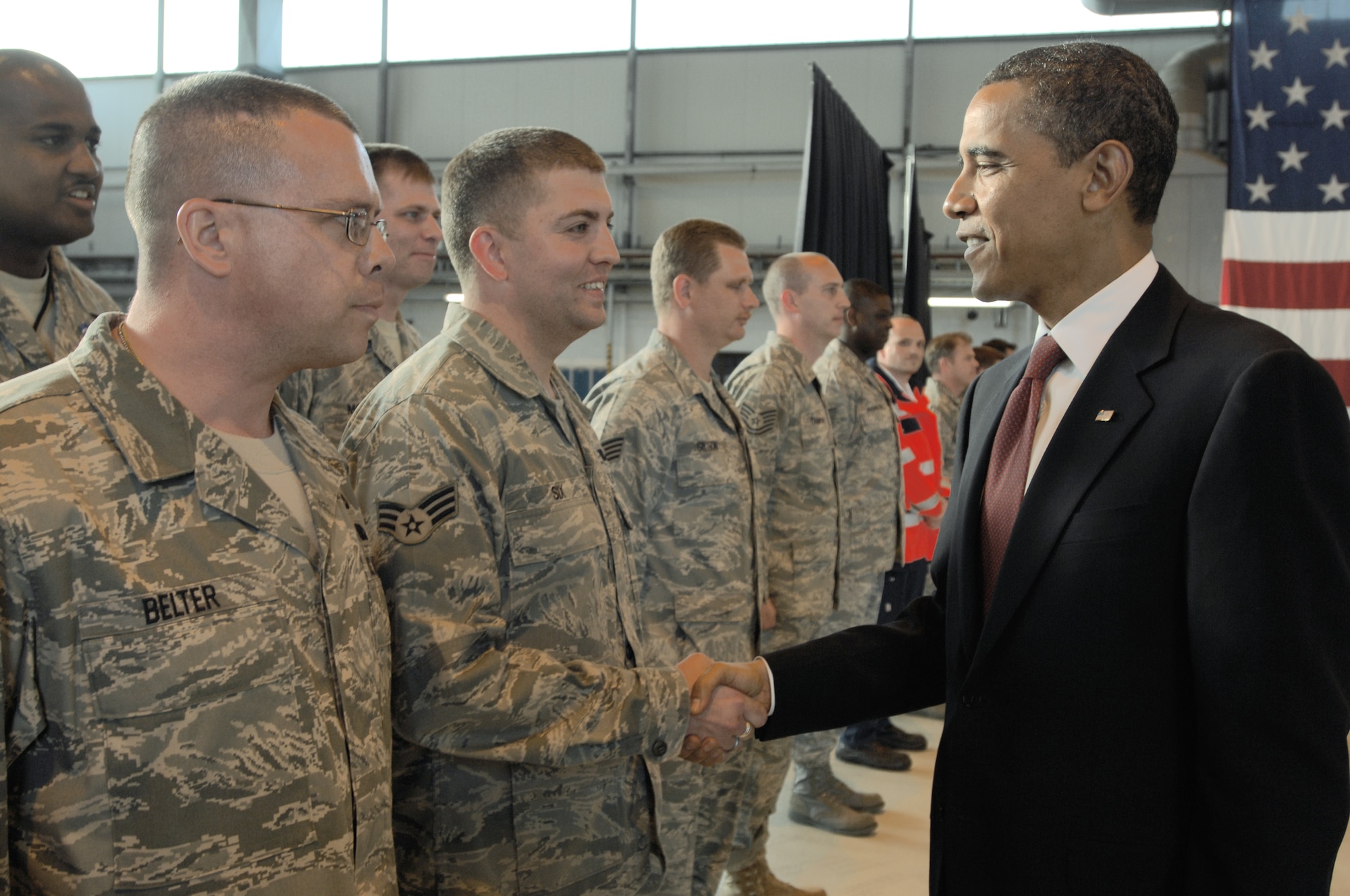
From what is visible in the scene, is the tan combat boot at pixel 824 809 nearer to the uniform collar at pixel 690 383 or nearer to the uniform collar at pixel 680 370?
the uniform collar at pixel 690 383

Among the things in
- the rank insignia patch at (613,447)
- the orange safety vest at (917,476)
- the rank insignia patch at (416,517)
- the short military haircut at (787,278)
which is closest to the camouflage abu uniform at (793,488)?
the short military haircut at (787,278)

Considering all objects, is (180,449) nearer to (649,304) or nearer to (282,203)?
(282,203)

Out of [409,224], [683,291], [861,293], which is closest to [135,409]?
[409,224]

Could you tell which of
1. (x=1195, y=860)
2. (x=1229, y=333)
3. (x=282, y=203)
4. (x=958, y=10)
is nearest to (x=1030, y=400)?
(x=1229, y=333)

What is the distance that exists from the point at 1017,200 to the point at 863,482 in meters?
2.98

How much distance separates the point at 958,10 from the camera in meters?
11.2

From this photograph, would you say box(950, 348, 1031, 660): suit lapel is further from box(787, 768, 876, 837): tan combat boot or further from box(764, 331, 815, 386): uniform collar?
box(787, 768, 876, 837): tan combat boot

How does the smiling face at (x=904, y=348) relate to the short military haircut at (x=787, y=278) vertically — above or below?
below

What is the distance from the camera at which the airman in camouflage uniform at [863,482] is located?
4152 mm

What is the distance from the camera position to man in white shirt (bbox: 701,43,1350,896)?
3.52ft

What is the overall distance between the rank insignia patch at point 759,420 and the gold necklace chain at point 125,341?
8.49 feet

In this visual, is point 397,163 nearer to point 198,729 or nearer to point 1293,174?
point 198,729

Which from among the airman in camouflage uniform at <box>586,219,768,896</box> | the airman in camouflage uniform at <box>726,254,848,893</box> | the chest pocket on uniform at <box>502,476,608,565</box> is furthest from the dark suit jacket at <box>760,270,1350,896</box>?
the airman in camouflage uniform at <box>726,254,848,893</box>

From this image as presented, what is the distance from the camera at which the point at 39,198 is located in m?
1.80
